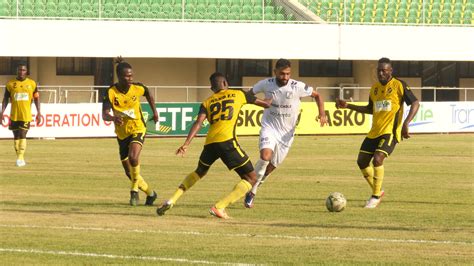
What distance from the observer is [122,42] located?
151 ft

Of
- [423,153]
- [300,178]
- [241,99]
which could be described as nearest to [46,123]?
[423,153]

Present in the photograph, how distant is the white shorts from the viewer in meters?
17.7

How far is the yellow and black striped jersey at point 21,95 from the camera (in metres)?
27.3

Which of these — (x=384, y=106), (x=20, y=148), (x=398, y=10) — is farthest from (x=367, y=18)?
(x=384, y=106)

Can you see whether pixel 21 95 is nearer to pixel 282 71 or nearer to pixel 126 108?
pixel 126 108

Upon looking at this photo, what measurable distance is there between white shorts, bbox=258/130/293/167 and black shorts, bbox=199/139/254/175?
1843mm

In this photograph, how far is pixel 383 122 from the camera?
18.1 m

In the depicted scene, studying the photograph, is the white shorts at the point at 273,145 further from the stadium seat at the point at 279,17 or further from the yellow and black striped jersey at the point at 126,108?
the stadium seat at the point at 279,17

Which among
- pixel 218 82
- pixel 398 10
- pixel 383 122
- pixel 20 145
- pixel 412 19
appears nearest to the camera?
pixel 218 82

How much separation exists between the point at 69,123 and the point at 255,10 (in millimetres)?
11195

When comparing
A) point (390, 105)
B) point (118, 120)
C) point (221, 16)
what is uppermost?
point (221, 16)

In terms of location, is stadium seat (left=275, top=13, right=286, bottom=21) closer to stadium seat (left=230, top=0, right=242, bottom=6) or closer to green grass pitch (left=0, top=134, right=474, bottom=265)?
stadium seat (left=230, top=0, right=242, bottom=6)

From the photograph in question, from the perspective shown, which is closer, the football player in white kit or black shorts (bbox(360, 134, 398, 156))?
the football player in white kit

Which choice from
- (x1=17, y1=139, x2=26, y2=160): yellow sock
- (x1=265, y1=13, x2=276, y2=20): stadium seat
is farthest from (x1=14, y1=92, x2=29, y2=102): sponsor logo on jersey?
(x1=265, y1=13, x2=276, y2=20): stadium seat
